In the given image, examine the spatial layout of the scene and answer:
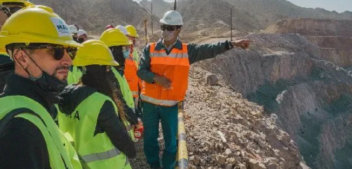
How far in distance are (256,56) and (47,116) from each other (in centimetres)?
2684

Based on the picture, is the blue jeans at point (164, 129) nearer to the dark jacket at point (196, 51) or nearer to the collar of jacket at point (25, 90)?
the dark jacket at point (196, 51)

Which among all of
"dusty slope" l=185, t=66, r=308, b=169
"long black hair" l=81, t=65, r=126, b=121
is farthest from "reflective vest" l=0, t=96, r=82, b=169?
"dusty slope" l=185, t=66, r=308, b=169

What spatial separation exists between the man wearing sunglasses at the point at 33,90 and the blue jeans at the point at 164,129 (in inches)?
95.4

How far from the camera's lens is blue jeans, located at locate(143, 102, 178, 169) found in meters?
4.10

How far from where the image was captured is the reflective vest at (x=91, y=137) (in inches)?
94.1

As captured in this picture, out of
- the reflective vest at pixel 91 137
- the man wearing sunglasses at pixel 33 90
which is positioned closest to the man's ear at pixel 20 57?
the man wearing sunglasses at pixel 33 90

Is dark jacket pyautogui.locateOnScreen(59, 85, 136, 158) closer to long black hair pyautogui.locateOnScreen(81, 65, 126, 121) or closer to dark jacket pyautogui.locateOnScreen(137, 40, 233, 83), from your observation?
long black hair pyautogui.locateOnScreen(81, 65, 126, 121)

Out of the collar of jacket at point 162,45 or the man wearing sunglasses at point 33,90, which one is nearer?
the man wearing sunglasses at point 33,90

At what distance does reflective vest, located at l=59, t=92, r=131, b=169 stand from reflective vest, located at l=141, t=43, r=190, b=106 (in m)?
1.60

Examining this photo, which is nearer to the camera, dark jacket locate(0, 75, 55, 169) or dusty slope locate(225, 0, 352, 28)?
dark jacket locate(0, 75, 55, 169)

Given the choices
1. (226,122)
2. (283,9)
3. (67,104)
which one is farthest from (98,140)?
(283,9)

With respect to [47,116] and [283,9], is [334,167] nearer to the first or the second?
[47,116]

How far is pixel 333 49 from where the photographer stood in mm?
49219

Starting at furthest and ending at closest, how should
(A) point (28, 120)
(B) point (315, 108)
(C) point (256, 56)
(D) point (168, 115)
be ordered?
(B) point (315, 108)
(C) point (256, 56)
(D) point (168, 115)
(A) point (28, 120)
